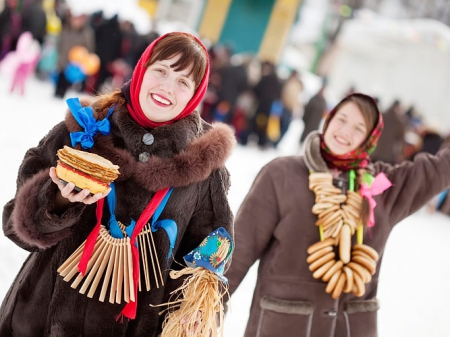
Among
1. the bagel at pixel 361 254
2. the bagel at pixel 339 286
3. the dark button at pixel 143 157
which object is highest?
the dark button at pixel 143 157

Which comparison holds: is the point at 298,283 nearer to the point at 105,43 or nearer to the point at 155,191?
the point at 155,191

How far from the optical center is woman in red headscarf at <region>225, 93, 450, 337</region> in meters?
2.52

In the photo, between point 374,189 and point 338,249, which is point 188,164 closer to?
point 338,249

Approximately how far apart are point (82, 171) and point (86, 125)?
0.93ft

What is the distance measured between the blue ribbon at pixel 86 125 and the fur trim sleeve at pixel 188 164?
0.55 feet

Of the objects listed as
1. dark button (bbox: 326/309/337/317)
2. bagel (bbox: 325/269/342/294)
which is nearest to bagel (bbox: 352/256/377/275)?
bagel (bbox: 325/269/342/294)

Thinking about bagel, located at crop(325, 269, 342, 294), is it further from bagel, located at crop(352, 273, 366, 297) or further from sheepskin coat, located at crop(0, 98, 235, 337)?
sheepskin coat, located at crop(0, 98, 235, 337)

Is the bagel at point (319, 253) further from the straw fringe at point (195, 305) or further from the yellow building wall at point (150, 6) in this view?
the yellow building wall at point (150, 6)

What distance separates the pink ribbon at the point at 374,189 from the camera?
2.60 metres

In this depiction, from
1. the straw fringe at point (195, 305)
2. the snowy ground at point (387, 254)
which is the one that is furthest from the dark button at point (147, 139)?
the snowy ground at point (387, 254)

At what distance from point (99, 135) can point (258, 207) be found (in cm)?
103

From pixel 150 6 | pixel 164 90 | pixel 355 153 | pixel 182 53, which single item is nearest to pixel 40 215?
pixel 164 90

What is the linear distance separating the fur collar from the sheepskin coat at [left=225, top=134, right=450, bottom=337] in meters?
0.80

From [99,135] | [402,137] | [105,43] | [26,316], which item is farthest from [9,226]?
[402,137]
